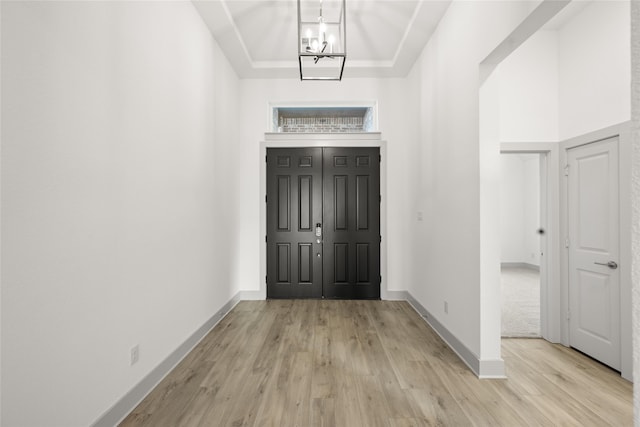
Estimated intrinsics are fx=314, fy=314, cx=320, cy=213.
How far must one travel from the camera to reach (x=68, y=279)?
157cm

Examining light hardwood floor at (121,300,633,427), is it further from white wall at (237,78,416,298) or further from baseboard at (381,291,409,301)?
white wall at (237,78,416,298)

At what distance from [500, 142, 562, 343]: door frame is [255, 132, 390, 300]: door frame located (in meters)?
1.85

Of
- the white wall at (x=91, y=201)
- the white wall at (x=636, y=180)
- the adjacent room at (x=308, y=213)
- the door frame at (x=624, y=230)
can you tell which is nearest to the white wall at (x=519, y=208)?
the adjacent room at (x=308, y=213)

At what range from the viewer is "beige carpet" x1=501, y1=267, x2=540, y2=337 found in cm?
369

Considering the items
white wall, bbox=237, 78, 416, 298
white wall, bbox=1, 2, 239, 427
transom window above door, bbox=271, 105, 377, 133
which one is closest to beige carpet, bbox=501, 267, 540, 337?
white wall, bbox=237, 78, 416, 298

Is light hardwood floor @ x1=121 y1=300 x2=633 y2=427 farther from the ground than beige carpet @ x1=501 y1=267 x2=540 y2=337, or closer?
farther from the ground

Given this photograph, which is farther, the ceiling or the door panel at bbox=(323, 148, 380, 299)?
the door panel at bbox=(323, 148, 380, 299)

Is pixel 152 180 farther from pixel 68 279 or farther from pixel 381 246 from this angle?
pixel 381 246

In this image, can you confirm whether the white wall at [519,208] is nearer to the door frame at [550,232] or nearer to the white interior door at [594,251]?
the door frame at [550,232]

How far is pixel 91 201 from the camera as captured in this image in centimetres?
173

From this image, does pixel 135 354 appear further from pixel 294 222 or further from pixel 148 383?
pixel 294 222

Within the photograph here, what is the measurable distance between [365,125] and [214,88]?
2360mm

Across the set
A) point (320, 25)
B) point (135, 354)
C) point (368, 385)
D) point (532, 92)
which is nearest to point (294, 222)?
point (320, 25)

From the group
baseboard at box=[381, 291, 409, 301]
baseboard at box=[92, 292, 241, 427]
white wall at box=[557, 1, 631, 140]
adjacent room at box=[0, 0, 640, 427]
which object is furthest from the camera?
baseboard at box=[381, 291, 409, 301]
